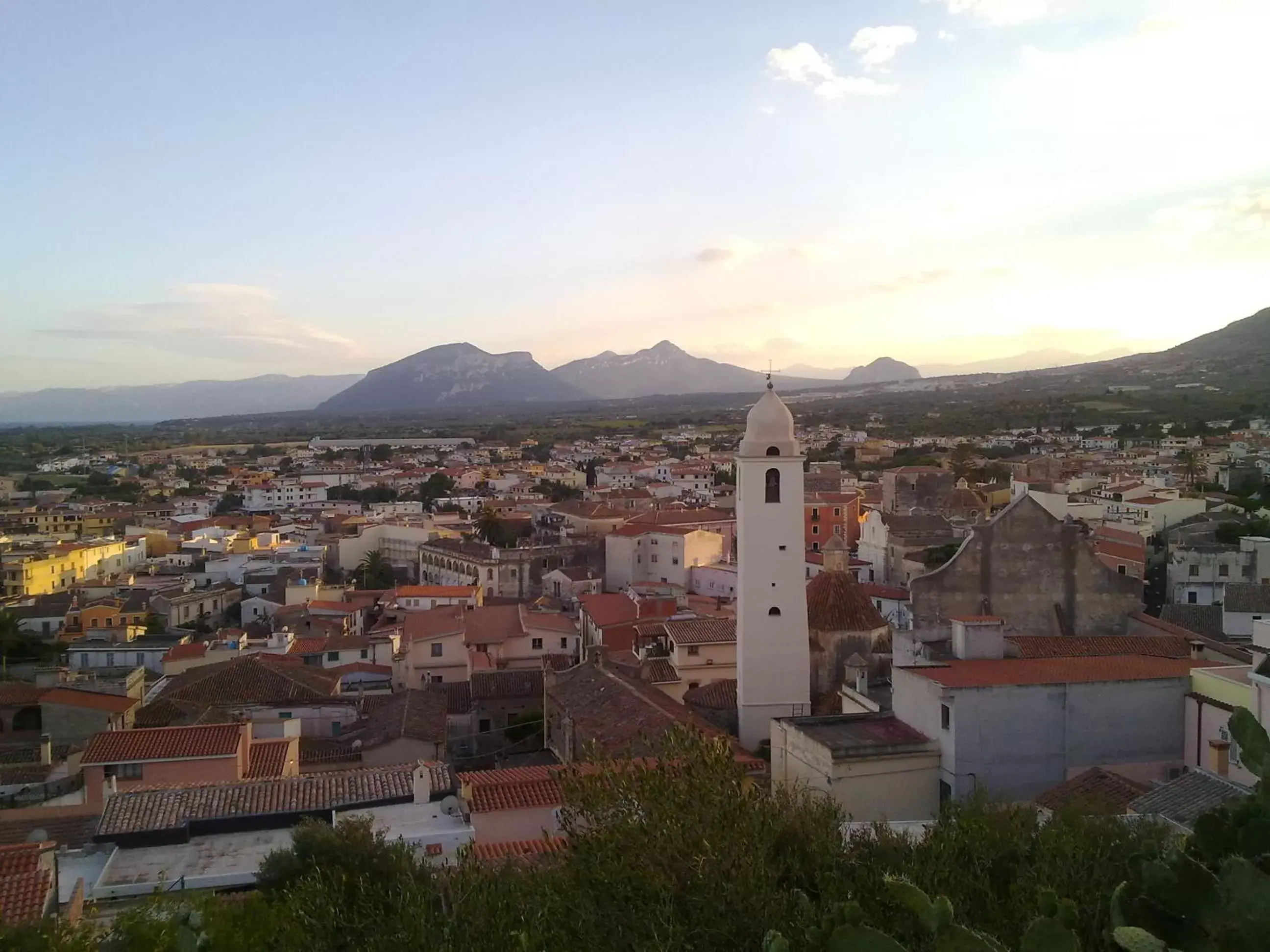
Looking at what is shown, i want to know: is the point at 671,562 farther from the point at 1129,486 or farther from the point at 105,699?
the point at 105,699

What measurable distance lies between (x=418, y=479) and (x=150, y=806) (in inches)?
3518

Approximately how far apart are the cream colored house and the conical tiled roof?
6292 millimetres

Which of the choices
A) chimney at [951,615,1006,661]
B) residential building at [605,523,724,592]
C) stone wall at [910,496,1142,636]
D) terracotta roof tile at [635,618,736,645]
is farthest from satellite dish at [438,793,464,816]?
residential building at [605,523,724,592]

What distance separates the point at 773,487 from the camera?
2112 centimetres

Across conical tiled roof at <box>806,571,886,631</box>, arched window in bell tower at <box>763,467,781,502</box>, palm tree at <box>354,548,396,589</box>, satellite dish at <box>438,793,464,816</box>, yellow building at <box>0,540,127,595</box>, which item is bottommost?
palm tree at <box>354,548,396,589</box>

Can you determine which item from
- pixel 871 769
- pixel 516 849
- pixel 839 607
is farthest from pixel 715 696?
pixel 516 849

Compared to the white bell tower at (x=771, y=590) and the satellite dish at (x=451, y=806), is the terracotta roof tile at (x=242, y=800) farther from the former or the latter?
the white bell tower at (x=771, y=590)

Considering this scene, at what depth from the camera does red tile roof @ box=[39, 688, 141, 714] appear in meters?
22.6

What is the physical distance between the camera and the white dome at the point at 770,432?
21.1 metres

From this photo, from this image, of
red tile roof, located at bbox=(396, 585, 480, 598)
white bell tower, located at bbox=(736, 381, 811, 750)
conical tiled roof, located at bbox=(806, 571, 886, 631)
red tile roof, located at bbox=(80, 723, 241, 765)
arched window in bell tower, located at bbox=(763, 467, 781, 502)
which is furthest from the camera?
red tile roof, located at bbox=(396, 585, 480, 598)

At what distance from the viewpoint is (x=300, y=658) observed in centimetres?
3145

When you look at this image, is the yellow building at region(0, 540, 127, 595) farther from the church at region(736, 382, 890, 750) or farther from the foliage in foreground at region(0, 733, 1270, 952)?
the foliage in foreground at region(0, 733, 1270, 952)

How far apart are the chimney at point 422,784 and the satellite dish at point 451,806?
246 millimetres

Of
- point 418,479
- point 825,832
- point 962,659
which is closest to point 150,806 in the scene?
point 825,832
